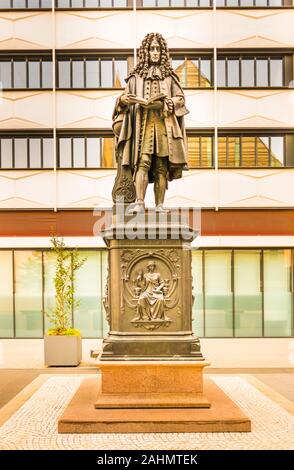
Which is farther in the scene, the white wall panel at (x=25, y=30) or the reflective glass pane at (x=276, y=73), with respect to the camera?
the reflective glass pane at (x=276, y=73)

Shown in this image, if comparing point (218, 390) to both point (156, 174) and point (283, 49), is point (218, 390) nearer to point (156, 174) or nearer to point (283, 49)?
point (156, 174)

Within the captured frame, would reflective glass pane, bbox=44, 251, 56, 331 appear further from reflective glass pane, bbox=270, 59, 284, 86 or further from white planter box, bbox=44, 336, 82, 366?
reflective glass pane, bbox=270, 59, 284, 86

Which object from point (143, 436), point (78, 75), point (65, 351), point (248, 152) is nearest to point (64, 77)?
point (78, 75)

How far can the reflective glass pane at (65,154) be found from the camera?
22.2 metres

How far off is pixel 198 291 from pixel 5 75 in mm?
10802

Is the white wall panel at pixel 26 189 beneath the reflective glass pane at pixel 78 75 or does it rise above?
beneath

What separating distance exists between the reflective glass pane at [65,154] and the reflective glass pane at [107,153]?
124cm

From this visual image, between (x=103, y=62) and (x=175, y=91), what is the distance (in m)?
13.8

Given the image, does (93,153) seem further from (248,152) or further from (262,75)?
(262,75)

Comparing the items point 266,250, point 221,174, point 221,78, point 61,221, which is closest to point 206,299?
point 266,250

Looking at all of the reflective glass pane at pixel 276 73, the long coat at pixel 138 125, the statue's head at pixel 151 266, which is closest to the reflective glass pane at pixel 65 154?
the reflective glass pane at pixel 276 73

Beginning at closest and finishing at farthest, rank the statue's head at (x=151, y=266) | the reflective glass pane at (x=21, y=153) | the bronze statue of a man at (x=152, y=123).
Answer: the statue's head at (x=151, y=266), the bronze statue of a man at (x=152, y=123), the reflective glass pane at (x=21, y=153)

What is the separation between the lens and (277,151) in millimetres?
22188

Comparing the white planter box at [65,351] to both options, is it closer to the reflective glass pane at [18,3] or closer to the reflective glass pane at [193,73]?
the reflective glass pane at [193,73]
